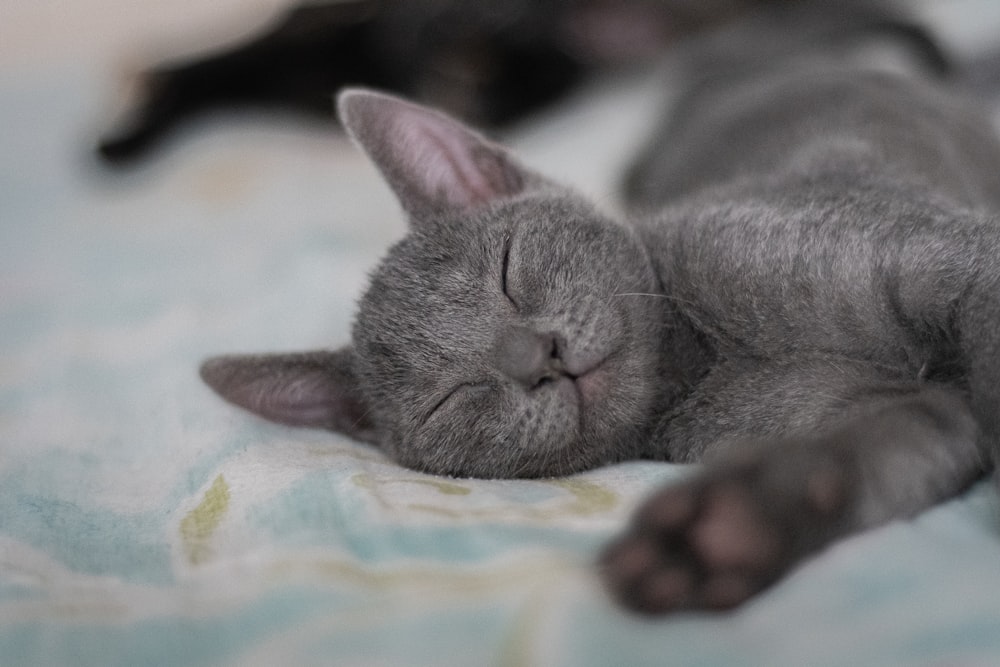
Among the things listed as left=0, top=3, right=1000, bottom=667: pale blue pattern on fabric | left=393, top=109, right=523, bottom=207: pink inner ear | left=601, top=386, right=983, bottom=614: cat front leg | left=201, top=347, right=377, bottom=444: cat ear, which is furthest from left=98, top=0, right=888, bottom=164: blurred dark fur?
left=601, top=386, right=983, bottom=614: cat front leg

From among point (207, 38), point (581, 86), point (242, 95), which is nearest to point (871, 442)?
point (581, 86)

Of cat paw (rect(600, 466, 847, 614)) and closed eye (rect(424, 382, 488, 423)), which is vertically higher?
cat paw (rect(600, 466, 847, 614))

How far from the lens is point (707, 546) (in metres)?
0.70

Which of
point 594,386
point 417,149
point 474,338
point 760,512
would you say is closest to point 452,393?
point 474,338

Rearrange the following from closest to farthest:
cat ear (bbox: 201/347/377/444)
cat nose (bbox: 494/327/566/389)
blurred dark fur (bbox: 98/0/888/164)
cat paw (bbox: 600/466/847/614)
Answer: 1. cat paw (bbox: 600/466/847/614)
2. cat nose (bbox: 494/327/566/389)
3. cat ear (bbox: 201/347/377/444)
4. blurred dark fur (bbox: 98/0/888/164)

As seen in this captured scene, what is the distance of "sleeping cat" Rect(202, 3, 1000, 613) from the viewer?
0.76 m

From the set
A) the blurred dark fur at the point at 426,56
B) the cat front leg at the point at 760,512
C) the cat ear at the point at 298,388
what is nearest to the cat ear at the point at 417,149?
the cat ear at the point at 298,388

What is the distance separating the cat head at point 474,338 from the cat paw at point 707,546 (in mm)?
376

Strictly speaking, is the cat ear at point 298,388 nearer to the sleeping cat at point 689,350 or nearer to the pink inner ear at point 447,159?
the sleeping cat at point 689,350

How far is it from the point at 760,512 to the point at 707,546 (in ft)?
0.19

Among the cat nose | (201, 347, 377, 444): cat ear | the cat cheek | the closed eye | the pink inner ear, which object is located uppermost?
the pink inner ear

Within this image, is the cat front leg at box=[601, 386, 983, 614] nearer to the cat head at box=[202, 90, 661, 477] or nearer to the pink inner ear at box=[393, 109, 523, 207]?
the cat head at box=[202, 90, 661, 477]

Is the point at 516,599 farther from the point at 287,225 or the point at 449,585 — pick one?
the point at 287,225

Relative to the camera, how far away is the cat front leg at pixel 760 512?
70 cm
